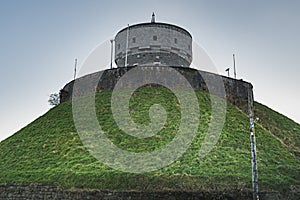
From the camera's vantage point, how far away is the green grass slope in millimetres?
23406

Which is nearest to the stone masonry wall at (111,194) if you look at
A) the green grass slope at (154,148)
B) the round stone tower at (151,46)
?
the green grass slope at (154,148)

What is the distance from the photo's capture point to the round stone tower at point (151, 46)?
1812 inches

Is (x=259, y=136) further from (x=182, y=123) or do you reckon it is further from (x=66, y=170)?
(x=66, y=170)

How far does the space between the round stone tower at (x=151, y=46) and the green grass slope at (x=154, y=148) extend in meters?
9.18

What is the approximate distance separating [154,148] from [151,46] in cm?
2067

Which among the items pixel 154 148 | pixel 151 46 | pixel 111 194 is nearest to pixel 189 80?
pixel 151 46

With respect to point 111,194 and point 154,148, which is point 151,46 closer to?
point 154,148

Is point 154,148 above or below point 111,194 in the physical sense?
above

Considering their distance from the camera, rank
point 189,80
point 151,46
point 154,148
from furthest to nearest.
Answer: point 151,46, point 189,80, point 154,148

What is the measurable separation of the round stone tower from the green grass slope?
30.1 feet

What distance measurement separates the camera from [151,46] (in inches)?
1813

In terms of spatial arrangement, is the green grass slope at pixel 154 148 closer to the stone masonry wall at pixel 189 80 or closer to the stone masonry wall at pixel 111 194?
the stone masonry wall at pixel 111 194

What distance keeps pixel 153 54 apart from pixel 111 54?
5.40 meters

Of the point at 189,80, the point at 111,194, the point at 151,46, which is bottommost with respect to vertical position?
the point at 111,194
